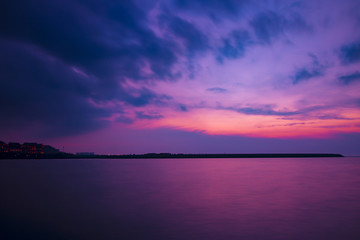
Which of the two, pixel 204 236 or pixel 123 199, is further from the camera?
pixel 123 199

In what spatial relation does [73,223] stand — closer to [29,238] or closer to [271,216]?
[29,238]

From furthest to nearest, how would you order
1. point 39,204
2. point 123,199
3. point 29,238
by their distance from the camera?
point 123,199, point 39,204, point 29,238

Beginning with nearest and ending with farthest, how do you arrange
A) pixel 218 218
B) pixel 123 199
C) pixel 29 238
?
pixel 29 238
pixel 218 218
pixel 123 199

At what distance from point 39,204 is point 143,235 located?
10599 millimetres

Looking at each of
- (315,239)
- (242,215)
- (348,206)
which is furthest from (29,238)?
(348,206)

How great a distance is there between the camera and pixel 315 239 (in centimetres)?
1111

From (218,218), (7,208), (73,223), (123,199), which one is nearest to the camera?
(73,223)

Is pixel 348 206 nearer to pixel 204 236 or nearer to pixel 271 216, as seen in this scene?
pixel 271 216

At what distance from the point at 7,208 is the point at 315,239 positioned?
18.2m

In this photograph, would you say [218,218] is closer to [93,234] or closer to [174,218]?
[174,218]

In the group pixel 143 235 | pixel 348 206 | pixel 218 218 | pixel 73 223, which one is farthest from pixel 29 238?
pixel 348 206

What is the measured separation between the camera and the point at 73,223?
525 inches

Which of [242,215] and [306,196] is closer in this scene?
[242,215]

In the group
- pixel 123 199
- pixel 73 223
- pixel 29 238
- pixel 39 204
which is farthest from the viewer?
pixel 123 199
